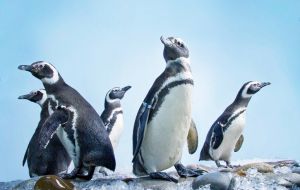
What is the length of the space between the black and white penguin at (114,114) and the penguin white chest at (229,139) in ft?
5.48

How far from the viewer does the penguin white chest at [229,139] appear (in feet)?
27.7

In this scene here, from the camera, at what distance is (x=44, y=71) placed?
604 centimetres

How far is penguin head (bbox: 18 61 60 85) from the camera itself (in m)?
5.98

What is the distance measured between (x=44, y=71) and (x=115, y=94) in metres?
3.33

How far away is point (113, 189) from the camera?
193 inches

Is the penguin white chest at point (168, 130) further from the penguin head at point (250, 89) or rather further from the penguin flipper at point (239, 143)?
the penguin flipper at point (239, 143)

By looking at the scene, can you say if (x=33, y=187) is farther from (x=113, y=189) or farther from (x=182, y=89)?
(x=182, y=89)

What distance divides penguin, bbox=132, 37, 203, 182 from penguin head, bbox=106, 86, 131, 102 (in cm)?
383

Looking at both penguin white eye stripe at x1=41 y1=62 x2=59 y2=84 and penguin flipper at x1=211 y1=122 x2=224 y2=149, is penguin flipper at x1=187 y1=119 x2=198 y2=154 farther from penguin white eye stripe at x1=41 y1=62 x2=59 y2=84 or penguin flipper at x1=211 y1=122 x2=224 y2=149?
penguin flipper at x1=211 y1=122 x2=224 y2=149

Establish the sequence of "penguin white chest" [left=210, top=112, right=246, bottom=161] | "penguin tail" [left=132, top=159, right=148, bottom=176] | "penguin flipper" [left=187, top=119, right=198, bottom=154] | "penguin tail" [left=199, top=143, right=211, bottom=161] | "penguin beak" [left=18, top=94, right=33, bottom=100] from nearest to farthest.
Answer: "penguin tail" [left=132, top=159, right=148, bottom=176] → "penguin flipper" [left=187, top=119, right=198, bottom=154] → "penguin beak" [left=18, top=94, right=33, bottom=100] → "penguin white chest" [left=210, top=112, right=246, bottom=161] → "penguin tail" [left=199, top=143, right=211, bottom=161]

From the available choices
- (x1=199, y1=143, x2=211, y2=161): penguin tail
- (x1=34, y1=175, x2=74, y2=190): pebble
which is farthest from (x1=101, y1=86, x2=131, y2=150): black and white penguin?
(x1=34, y1=175, x2=74, y2=190): pebble

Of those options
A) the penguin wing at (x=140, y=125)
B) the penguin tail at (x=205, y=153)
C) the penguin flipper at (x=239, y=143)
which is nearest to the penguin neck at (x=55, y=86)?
the penguin wing at (x=140, y=125)

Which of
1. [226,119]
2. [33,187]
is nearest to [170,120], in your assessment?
Answer: [33,187]

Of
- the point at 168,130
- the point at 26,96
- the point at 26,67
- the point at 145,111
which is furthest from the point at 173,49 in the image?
the point at 26,96
